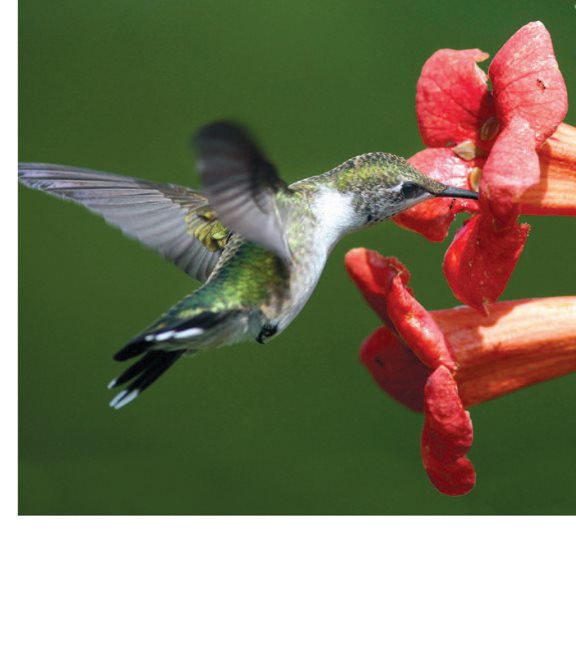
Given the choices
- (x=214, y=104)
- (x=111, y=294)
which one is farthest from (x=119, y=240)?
→ (x=214, y=104)

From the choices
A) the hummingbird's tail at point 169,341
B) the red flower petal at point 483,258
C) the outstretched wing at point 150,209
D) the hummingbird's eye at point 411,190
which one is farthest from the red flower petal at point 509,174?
the outstretched wing at point 150,209

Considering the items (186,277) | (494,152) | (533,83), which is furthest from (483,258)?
(186,277)

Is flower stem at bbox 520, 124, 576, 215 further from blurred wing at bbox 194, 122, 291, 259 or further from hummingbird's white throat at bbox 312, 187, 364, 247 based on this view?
blurred wing at bbox 194, 122, 291, 259

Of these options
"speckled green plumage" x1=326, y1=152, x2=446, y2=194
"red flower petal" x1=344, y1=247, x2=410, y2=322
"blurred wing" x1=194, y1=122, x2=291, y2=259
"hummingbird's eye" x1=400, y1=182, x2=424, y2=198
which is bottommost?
"red flower petal" x1=344, y1=247, x2=410, y2=322

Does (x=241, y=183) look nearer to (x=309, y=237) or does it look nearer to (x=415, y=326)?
(x=309, y=237)

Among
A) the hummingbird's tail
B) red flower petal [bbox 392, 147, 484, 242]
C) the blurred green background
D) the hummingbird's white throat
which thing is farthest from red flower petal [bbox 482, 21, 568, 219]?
the blurred green background

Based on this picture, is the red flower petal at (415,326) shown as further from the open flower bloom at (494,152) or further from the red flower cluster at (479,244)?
the open flower bloom at (494,152)
